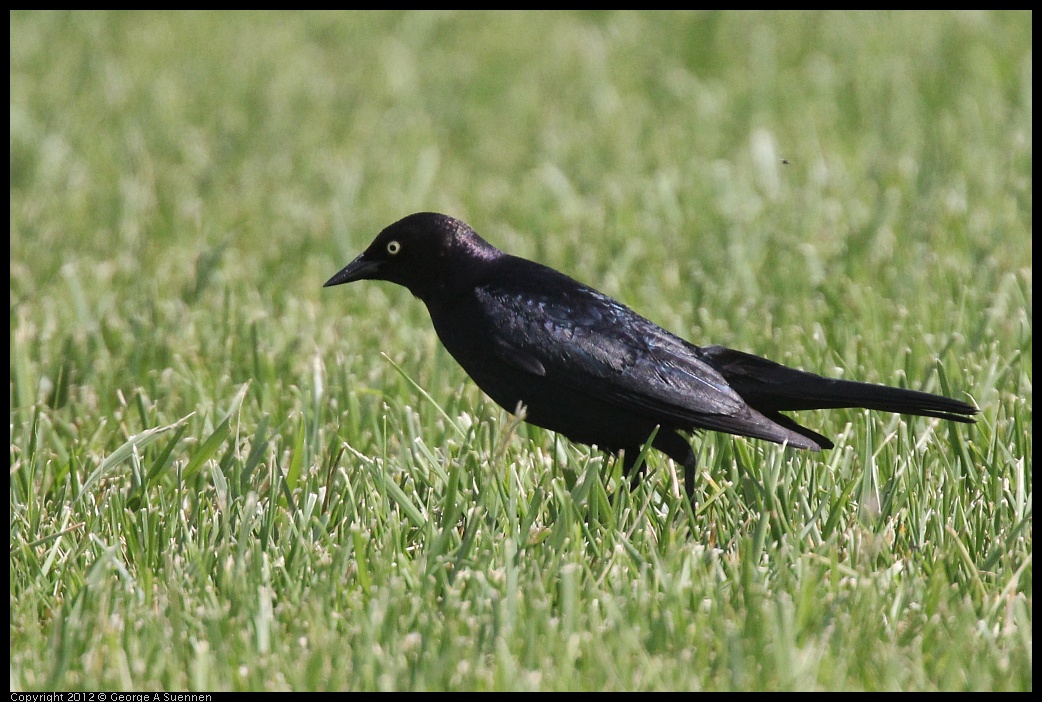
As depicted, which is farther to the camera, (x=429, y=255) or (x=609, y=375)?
(x=429, y=255)

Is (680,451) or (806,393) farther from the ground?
(806,393)

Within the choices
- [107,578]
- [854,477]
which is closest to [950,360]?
[854,477]

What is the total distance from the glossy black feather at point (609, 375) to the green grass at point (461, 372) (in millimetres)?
176

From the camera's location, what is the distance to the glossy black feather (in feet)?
12.4

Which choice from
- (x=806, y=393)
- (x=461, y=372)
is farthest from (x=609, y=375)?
(x=461, y=372)

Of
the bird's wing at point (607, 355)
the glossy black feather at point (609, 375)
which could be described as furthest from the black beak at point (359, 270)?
the bird's wing at point (607, 355)

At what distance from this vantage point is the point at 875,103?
8.78m

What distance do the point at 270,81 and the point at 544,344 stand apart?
6.33m

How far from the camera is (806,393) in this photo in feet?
12.3

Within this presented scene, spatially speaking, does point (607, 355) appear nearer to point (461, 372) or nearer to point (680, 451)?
point (680, 451)

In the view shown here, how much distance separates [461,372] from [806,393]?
5.59 ft

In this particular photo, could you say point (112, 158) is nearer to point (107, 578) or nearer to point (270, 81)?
point (270, 81)

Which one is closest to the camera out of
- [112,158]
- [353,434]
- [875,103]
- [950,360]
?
[353,434]

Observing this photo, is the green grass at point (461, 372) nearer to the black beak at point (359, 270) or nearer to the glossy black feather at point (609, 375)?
the glossy black feather at point (609, 375)
